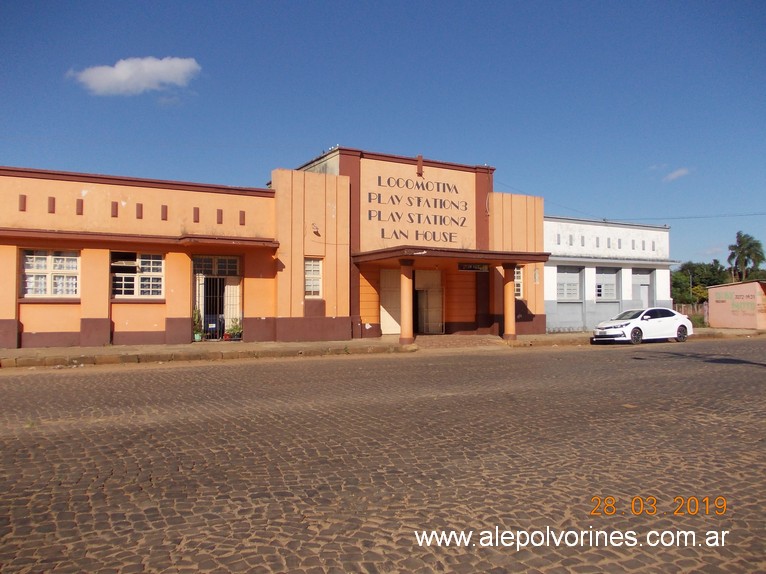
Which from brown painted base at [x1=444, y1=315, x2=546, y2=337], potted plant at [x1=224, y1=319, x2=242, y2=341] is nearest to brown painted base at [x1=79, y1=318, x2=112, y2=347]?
potted plant at [x1=224, y1=319, x2=242, y2=341]

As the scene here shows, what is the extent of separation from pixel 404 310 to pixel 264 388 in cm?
1083

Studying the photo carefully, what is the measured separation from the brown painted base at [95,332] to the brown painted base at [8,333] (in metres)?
1.74

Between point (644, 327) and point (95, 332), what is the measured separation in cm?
1933

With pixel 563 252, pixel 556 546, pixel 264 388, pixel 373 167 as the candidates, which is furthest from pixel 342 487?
pixel 563 252

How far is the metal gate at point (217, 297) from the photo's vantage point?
21172 mm

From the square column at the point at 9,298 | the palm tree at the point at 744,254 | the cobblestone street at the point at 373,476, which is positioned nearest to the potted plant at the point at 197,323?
the square column at the point at 9,298

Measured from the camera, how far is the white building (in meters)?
31.8

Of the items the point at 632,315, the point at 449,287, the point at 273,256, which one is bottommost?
the point at 632,315

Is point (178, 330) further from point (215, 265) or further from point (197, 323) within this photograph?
point (215, 265)

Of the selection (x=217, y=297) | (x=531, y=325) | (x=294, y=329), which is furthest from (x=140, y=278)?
(x=531, y=325)

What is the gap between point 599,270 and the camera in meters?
33.4

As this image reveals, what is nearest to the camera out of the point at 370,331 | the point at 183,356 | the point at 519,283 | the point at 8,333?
the point at 183,356

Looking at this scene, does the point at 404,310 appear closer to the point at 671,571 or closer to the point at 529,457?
the point at 529,457

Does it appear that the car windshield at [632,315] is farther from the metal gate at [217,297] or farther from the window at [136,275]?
the window at [136,275]
